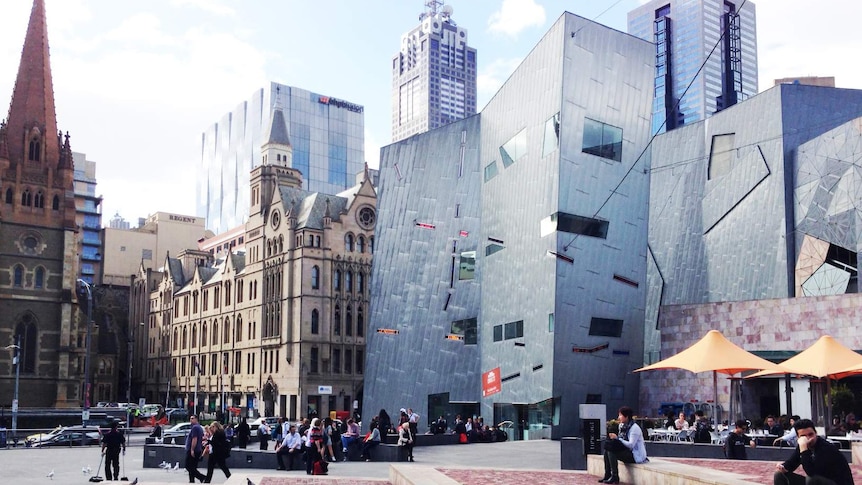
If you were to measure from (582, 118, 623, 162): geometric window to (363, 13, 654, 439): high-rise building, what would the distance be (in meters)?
0.06

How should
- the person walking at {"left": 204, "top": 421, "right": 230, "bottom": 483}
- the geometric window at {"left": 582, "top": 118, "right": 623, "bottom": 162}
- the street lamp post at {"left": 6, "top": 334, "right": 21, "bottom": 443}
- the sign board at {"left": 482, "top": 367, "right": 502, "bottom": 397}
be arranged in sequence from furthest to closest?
the street lamp post at {"left": 6, "top": 334, "right": 21, "bottom": 443} → the sign board at {"left": 482, "top": 367, "right": 502, "bottom": 397} → the geometric window at {"left": 582, "top": 118, "right": 623, "bottom": 162} → the person walking at {"left": 204, "top": 421, "right": 230, "bottom": 483}

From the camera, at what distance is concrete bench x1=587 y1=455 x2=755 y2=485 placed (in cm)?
1246

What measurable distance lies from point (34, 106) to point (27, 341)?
72.6 ft

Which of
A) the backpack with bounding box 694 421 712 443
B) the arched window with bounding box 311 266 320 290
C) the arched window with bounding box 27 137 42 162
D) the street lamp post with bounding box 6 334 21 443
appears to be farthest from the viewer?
the arched window with bounding box 27 137 42 162

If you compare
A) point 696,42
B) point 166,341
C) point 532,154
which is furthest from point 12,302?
point 696,42

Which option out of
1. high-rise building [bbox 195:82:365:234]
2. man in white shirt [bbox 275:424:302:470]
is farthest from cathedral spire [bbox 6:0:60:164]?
man in white shirt [bbox 275:424:302:470]

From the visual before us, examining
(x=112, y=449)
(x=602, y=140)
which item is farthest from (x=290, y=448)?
(x=602, y=140)

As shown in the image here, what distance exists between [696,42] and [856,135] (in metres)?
159

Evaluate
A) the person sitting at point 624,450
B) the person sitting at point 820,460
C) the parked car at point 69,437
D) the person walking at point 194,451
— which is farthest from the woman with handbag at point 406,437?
the parked car at point 69,437

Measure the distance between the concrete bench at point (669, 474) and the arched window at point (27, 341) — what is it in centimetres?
7017

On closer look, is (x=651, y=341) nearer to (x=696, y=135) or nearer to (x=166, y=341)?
(x=696, y=135)

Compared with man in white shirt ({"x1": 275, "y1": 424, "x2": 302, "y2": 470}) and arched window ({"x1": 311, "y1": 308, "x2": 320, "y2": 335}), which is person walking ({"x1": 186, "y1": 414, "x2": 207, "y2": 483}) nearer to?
man in white shirt ({"x1": 275, "y1": 424, "x2": 302, "y2": 470})

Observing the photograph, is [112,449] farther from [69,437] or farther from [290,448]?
[69,437]

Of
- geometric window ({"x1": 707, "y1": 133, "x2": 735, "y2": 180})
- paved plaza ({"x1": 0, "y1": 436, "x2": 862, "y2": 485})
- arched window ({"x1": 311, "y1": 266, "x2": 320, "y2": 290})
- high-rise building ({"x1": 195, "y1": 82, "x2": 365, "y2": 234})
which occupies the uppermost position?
high-rise building ({"x1": 195, "y1": 82, "x2": 365, "y2": 234})
